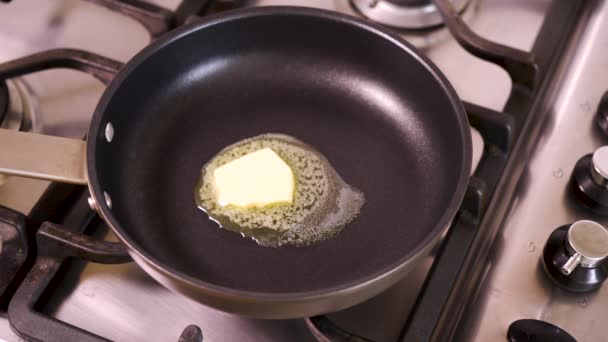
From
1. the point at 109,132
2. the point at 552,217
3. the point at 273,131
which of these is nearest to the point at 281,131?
the point at 273,131

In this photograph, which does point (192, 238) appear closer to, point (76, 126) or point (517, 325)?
point (76, 126)

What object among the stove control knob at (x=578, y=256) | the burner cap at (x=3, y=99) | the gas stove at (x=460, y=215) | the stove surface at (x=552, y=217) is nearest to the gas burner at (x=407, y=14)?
the gas stove at (x=460, y=215)

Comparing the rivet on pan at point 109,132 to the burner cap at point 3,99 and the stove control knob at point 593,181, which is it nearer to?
the burner cap at point 3,99

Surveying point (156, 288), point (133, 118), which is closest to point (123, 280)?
point (156, 288)

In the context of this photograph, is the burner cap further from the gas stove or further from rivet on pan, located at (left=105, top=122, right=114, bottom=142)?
rivet on pan, located at (left=105, top=122, right=114, bottom=142)

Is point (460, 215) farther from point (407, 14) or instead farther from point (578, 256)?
point (407, 14)
